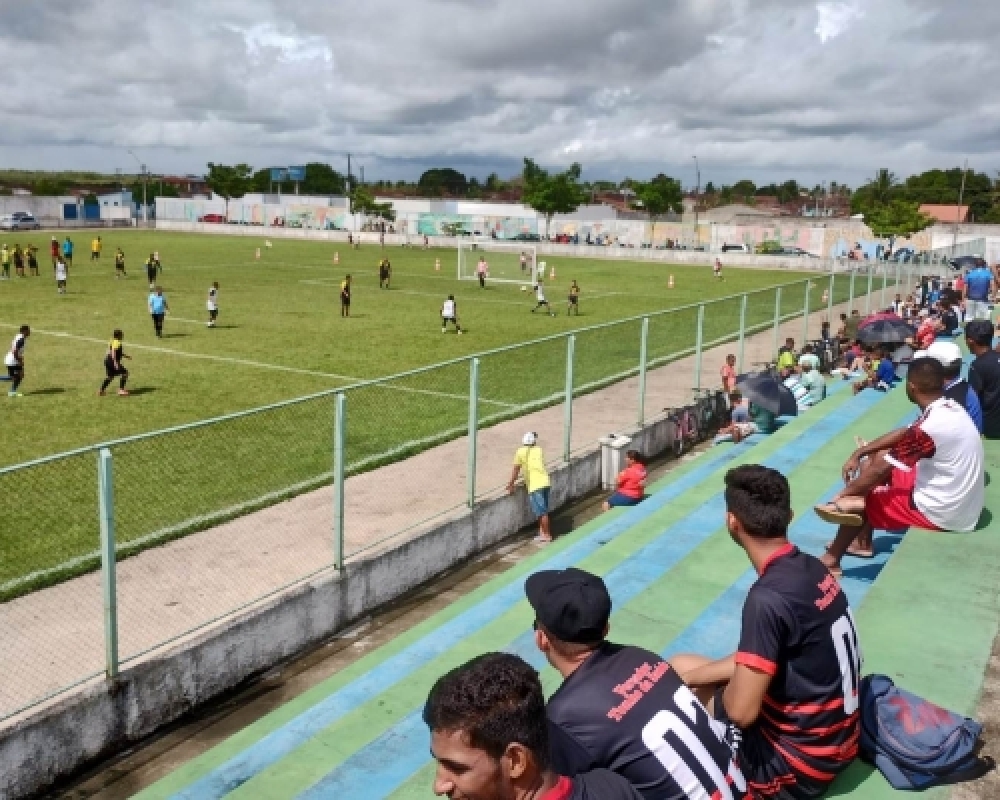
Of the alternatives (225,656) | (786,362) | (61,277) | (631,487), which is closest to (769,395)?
(631,487)

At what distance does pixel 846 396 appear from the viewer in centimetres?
1437

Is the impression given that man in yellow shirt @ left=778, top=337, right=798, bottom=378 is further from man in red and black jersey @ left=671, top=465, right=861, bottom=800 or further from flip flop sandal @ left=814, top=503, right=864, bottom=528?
man in red and black jersey @ left=671, top=465, right=861, bottom=800

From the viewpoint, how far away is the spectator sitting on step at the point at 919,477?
589 centimetres

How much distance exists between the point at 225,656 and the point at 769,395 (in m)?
8.95

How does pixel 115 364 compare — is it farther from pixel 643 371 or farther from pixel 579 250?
pixel 579 250

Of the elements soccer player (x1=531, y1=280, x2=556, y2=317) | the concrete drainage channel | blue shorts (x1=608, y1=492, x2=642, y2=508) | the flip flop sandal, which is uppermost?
the flip flop sandal

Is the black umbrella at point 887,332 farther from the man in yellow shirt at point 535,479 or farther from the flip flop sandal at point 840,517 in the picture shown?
the flip flop sandal at point 840,517

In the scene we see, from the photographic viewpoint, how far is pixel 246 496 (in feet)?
36.2

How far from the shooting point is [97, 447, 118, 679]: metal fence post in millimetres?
6535

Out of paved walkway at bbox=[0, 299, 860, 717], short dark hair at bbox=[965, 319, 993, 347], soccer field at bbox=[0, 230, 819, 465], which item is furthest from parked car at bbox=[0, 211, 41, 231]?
short dark hair at bbox=[965, 319, 993, 347]

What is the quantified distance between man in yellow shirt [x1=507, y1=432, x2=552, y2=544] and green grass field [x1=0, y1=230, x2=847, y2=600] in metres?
2.40

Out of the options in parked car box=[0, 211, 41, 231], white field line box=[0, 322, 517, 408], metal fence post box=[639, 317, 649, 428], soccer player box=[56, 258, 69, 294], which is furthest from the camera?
parked car box=[0, 211, 41, 231]

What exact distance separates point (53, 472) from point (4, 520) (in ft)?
6.28

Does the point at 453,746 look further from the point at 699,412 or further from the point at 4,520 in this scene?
the point at 699,412
